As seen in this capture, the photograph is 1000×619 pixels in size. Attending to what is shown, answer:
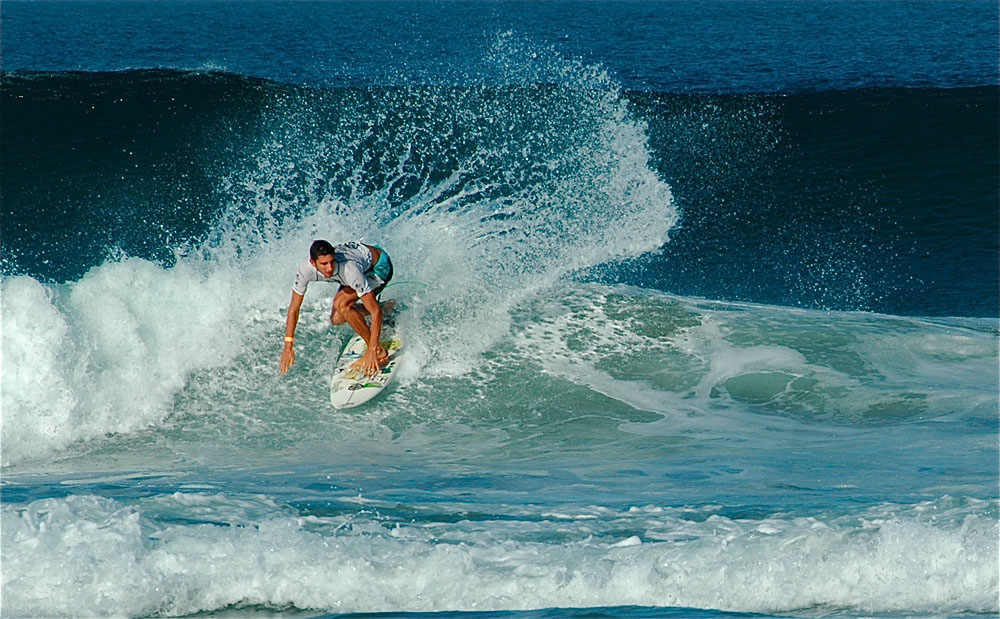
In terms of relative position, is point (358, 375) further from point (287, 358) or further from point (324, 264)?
point (324, 264)

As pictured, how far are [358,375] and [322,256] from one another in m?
1.54

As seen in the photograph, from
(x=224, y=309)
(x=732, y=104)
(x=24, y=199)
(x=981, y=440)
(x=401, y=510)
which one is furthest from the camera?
(x=732, y=104)

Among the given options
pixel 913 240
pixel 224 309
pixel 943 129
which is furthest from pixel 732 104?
pixel 224 309

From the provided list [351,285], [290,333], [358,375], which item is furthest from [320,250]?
[358,375]

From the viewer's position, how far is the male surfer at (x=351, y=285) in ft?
24.3

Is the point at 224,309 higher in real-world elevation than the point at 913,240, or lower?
lower

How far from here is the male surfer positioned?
7.39 metres

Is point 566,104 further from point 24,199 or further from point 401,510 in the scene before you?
point 401,510

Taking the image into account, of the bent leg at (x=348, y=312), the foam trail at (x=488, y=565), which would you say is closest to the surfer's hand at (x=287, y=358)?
the bent leg at (x=348, y=312)

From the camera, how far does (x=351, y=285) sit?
7.57 metres

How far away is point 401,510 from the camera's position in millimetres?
5766

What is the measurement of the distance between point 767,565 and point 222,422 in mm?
4774

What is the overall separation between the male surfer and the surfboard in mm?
97

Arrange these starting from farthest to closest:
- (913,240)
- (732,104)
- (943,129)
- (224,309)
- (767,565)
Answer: (732,104) → (943,129) → (913,240) → (224,309) → (767,565)
